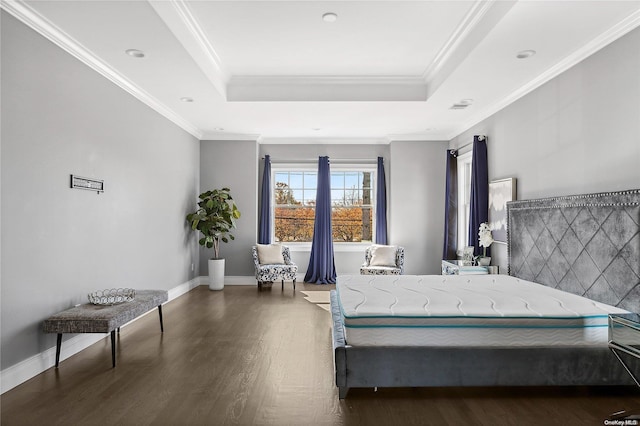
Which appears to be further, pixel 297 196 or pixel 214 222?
pixel 297 196

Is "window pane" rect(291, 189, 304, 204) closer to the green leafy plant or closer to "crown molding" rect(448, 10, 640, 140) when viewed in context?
the green leafy plant

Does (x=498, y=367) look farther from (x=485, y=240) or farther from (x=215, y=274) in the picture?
(x=215, y=274)

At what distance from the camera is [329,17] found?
3.39 metres

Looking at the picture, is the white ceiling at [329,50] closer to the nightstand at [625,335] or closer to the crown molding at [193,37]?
the crown molding at [193,37]

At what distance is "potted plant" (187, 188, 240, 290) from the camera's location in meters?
6.30

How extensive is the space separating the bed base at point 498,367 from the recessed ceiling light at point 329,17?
2.65 meters

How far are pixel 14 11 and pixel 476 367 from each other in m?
3.93

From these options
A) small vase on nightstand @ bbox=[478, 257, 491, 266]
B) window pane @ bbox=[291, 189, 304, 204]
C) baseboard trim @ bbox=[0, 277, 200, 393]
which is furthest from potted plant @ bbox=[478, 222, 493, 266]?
baseboard trim @ bbox=[0, 277, 200, 393]

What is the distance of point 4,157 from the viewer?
270cm

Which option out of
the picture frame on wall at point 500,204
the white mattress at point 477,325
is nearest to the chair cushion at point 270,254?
the picture frame on wall at point 500,204

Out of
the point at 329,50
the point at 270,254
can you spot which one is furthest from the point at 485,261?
the point at 270,254

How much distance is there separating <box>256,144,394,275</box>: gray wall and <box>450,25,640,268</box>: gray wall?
111 inches

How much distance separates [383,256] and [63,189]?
4.67 meters

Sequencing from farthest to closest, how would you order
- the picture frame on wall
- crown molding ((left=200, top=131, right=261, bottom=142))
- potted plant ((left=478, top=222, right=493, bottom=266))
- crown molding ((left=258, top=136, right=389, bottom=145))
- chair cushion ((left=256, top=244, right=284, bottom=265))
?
crown molding ((left=258, top=136, right=389, bottom=145)), crown molding ((left=200, top=131, right=261, bottom=142)), chair cushion ((left=256, top=244, right=284, bottom=265)), potted plant ((left=478, top=222, right=493, bottom=266)), the picture frame on wall
